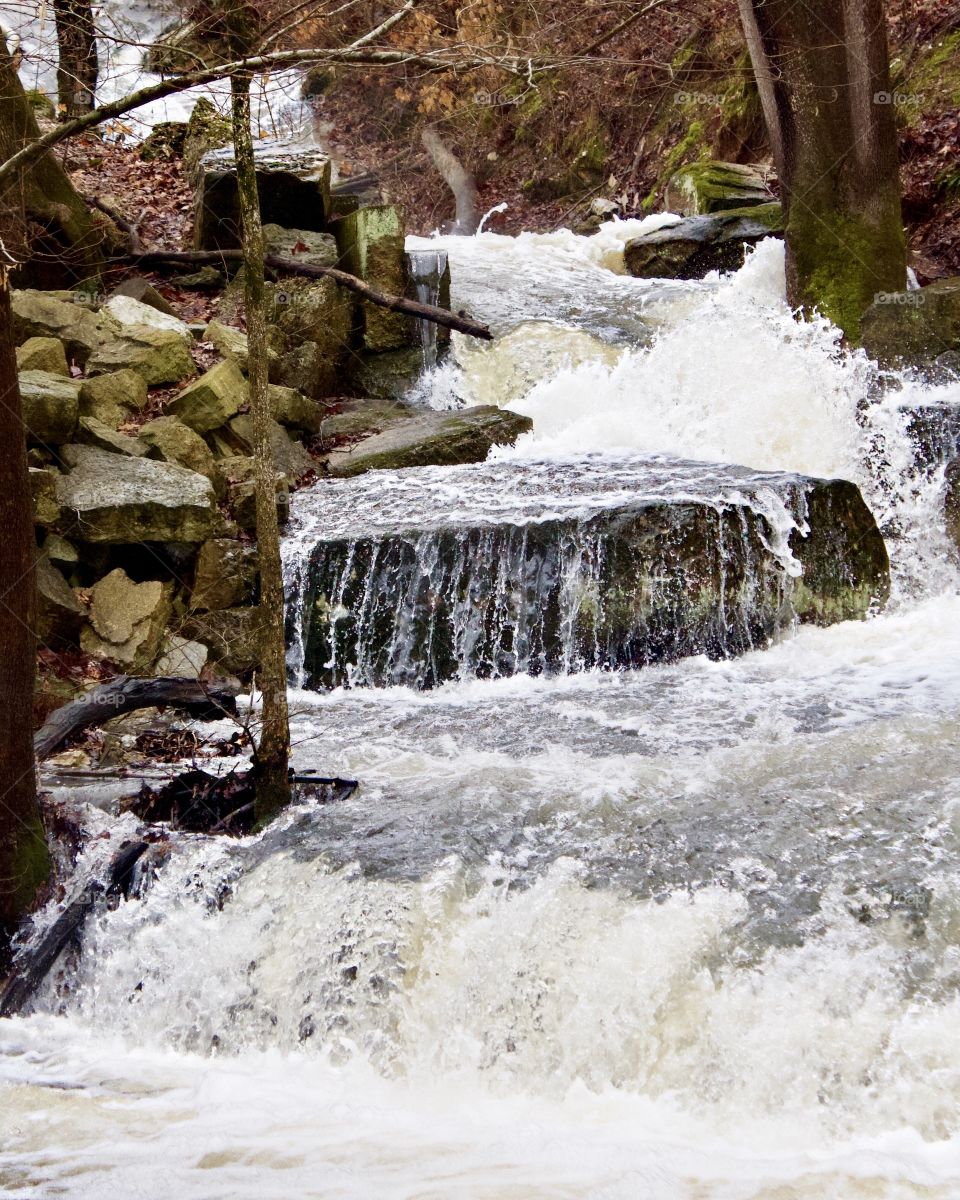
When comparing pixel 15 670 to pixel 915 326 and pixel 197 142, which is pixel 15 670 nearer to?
pixel 915 326

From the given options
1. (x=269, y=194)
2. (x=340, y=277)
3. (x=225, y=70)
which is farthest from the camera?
(x=269, y=194)

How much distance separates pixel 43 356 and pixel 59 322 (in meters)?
0.67

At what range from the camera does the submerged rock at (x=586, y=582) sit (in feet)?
22.9

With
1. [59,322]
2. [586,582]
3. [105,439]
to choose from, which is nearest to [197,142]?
[59,322]

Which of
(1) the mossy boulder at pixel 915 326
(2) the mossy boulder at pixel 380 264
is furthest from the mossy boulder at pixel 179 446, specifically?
(1) the mossy boulder at pixel 915 326

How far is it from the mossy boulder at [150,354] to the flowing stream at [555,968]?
3628 mm

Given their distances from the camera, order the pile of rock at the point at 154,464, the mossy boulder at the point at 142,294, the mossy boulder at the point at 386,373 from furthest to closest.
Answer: the mossy boulder at the point at 386,373 → the mossy boulder at the point at 142,294 → the pile of rock at the point at 154,464

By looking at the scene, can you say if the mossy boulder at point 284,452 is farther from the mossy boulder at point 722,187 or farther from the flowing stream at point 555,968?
the mossy boulder at point 722,187

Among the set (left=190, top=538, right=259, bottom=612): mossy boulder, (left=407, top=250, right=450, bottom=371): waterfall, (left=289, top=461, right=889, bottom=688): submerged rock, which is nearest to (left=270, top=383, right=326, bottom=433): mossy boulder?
(left=190, top=538, right=259, bottom=612): mossy boulder

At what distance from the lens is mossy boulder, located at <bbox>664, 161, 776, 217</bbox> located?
48.0 feet

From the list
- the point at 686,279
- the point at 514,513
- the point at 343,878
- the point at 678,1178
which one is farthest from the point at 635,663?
the point at 686,279

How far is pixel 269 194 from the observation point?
467 inches

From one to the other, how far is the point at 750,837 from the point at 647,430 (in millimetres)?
5915

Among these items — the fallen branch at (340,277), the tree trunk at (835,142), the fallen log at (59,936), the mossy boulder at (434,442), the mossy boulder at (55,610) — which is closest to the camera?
the fallen log at (59,936)
